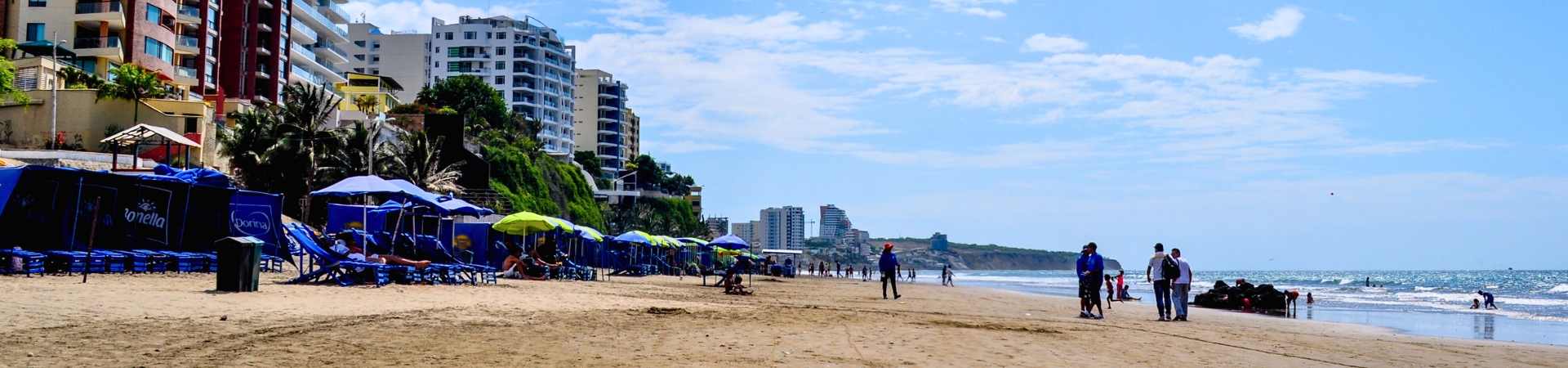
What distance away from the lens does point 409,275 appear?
15602 mm

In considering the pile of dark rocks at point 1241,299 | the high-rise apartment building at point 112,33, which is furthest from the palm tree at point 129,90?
the pile of dark rocks at point 1241,299

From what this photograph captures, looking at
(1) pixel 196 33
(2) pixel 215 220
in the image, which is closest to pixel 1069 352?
(2) pixel 215 220

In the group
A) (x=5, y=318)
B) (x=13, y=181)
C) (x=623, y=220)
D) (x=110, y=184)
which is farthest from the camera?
(x=623, y=220)

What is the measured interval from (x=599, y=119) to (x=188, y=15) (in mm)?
75118

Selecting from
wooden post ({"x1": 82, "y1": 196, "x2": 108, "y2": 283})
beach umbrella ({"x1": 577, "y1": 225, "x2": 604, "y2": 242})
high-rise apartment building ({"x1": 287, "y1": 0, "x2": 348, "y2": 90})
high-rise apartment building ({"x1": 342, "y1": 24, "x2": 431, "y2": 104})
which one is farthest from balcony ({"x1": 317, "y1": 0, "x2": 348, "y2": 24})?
wooden post ({"x1": 82, "y1": 196, "x2": 108, "y2": 283})

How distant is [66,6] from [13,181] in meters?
42.2

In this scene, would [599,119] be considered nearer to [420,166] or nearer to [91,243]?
[420,166]

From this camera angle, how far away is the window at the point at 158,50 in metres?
52.8

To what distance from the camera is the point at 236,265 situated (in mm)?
11812

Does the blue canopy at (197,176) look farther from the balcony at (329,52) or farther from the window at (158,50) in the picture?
the balcony at (329,52)

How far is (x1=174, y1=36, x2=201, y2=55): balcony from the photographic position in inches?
2191

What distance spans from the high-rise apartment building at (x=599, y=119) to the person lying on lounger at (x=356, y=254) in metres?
113

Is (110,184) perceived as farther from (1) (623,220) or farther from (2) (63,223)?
(1) (623,220)

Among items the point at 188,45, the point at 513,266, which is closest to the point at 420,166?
the point at 188,45
